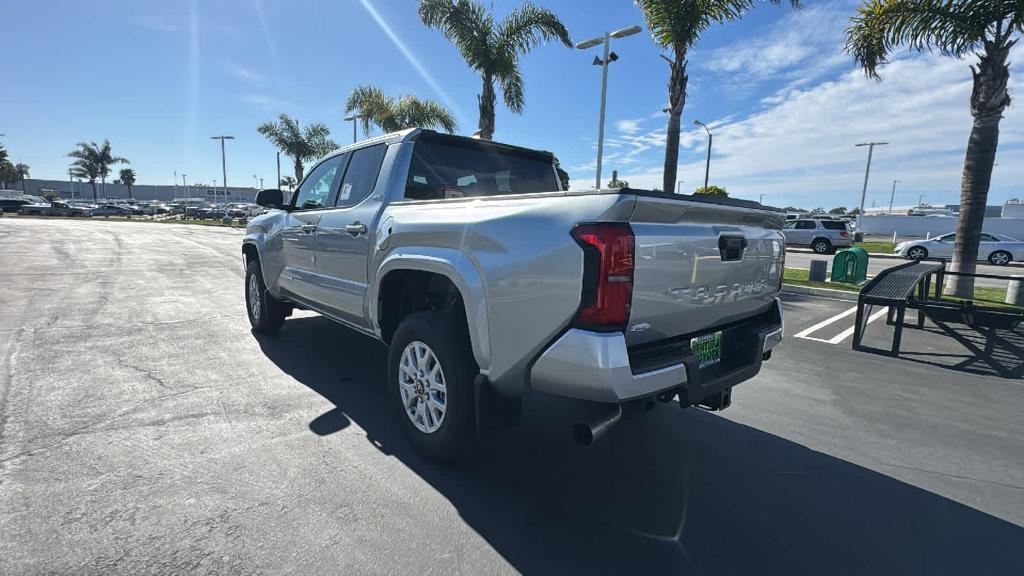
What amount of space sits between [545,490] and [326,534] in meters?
1.13

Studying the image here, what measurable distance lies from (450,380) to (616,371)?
1.02m

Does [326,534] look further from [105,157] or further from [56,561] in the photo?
[105,157]

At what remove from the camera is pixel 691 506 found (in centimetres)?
258

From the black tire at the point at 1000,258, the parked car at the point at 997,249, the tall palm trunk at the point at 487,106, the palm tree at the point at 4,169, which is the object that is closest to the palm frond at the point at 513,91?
the tall palm trunk at the point at 487,106

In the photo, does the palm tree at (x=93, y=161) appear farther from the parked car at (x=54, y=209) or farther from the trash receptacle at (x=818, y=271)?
the trash receptacle at (x=818, y=271)

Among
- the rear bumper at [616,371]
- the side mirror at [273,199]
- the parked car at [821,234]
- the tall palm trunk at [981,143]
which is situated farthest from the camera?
the parked car at [821,234]

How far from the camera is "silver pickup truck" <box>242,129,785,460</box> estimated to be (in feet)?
6.91

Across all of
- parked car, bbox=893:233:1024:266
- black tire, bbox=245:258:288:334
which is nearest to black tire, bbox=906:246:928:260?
parked car, bbox=893:233:1024:266

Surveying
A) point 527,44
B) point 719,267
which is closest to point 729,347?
point 719,267

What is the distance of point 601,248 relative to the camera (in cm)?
207

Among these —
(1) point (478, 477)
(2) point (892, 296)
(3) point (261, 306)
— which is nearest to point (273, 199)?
(3) point (261, 306)

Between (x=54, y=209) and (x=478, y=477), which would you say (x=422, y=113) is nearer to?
(x=478, y=477)

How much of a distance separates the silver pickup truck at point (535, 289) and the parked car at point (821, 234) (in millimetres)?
22033

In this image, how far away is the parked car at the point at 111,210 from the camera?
50781 millimetres
